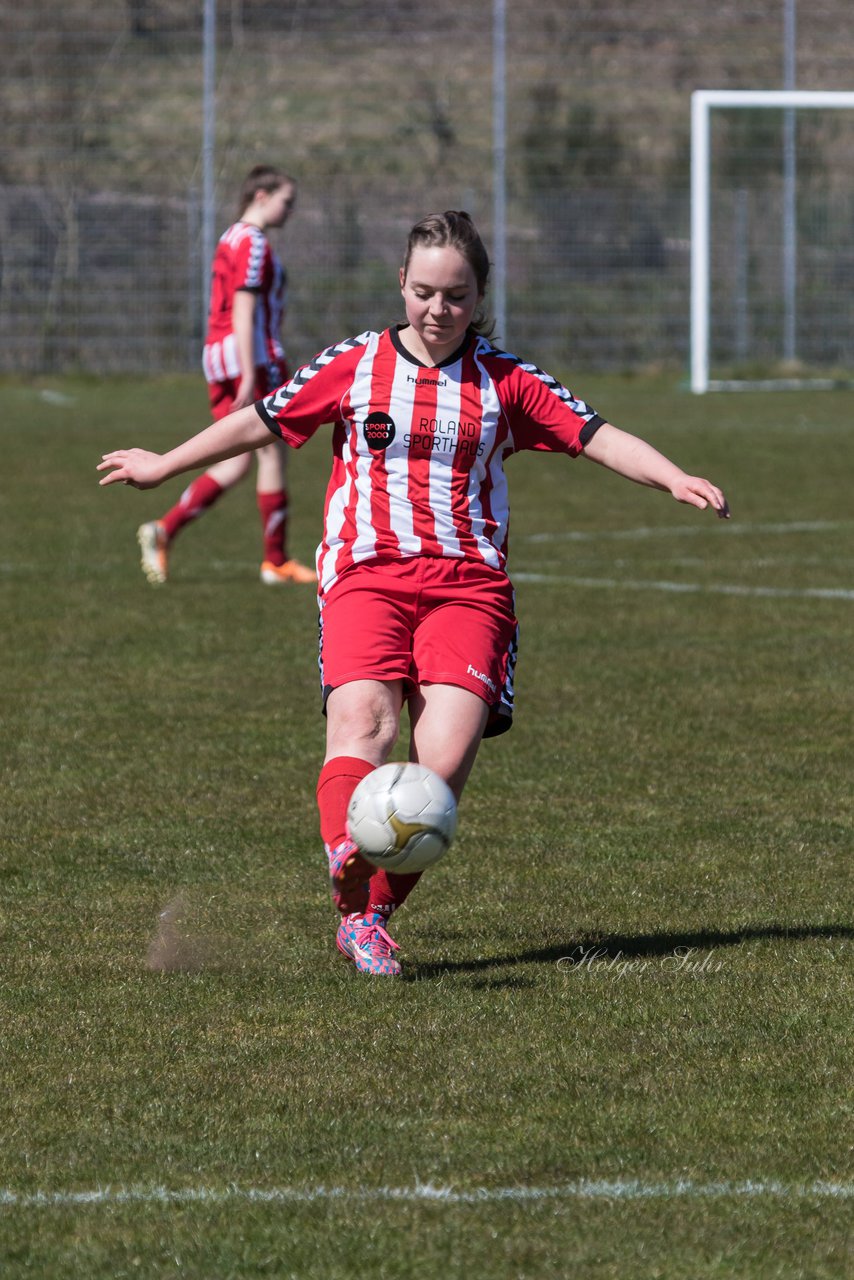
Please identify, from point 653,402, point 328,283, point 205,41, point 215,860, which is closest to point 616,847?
point 215,860

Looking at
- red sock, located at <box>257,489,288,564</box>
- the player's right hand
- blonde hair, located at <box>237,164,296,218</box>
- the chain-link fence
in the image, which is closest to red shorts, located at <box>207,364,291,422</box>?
red sock, located at <box>257,489,288,564</box>

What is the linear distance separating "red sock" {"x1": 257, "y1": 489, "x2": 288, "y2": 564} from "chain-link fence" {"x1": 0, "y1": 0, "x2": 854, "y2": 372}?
18.4 m

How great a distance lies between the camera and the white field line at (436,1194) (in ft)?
10.3

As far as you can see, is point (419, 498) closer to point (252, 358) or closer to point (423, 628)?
point (423, 628)

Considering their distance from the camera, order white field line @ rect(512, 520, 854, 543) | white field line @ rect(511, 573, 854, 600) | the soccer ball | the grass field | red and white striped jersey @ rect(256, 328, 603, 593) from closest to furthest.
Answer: the grass field < the soccer ball < red and white striped jersey @ rect(256, 328, 603, 593) < white field line @ rect(511, 573, 854, 600) < white field line @ rect(512, 520, 854, 543)

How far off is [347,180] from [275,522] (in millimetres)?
19804

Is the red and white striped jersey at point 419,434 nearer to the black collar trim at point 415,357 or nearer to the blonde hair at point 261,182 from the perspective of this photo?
the black collar trim at point 415,357

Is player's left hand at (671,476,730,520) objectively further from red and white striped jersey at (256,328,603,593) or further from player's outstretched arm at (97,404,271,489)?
player's outstretched arm at (97,404,271,489)

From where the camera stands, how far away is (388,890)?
4586 mm

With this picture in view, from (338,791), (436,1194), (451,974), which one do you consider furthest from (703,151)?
(436,1194)

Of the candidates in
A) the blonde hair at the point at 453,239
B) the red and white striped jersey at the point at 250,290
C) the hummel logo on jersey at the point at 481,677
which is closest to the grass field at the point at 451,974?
the hummel logo on jersey at the point at 481,677

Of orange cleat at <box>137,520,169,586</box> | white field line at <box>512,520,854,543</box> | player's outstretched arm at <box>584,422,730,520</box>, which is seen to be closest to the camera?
player's outstretched arm at <box>584,422,730,520</box>

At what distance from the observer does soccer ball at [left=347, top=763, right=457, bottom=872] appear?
4098 millimetres

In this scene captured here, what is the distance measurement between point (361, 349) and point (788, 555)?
279 inches
